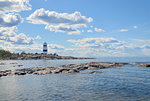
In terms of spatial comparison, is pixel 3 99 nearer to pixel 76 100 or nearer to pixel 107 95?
pixel 76 100

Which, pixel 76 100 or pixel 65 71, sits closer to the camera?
pixel 76 100

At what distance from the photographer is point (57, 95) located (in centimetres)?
2525

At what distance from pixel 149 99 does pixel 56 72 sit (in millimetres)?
36538

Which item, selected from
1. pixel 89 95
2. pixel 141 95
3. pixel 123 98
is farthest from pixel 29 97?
pixel 141 95

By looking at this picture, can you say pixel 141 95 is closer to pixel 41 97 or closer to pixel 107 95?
pixel 107 95

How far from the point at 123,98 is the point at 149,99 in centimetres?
364

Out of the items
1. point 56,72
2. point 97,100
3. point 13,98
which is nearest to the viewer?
point 97,100

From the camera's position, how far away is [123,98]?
22.9 m

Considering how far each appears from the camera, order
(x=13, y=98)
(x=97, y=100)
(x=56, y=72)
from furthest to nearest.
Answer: (x=56, y=72), (x=13, y=98), (x=97, y=100)

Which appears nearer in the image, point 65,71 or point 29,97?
point 29,97

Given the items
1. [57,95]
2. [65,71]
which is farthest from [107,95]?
[65,71]

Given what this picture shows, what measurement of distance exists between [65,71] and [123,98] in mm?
34188

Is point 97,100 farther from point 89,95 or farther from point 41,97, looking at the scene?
point 41,97

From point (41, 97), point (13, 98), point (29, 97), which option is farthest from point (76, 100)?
point (13, 98)
